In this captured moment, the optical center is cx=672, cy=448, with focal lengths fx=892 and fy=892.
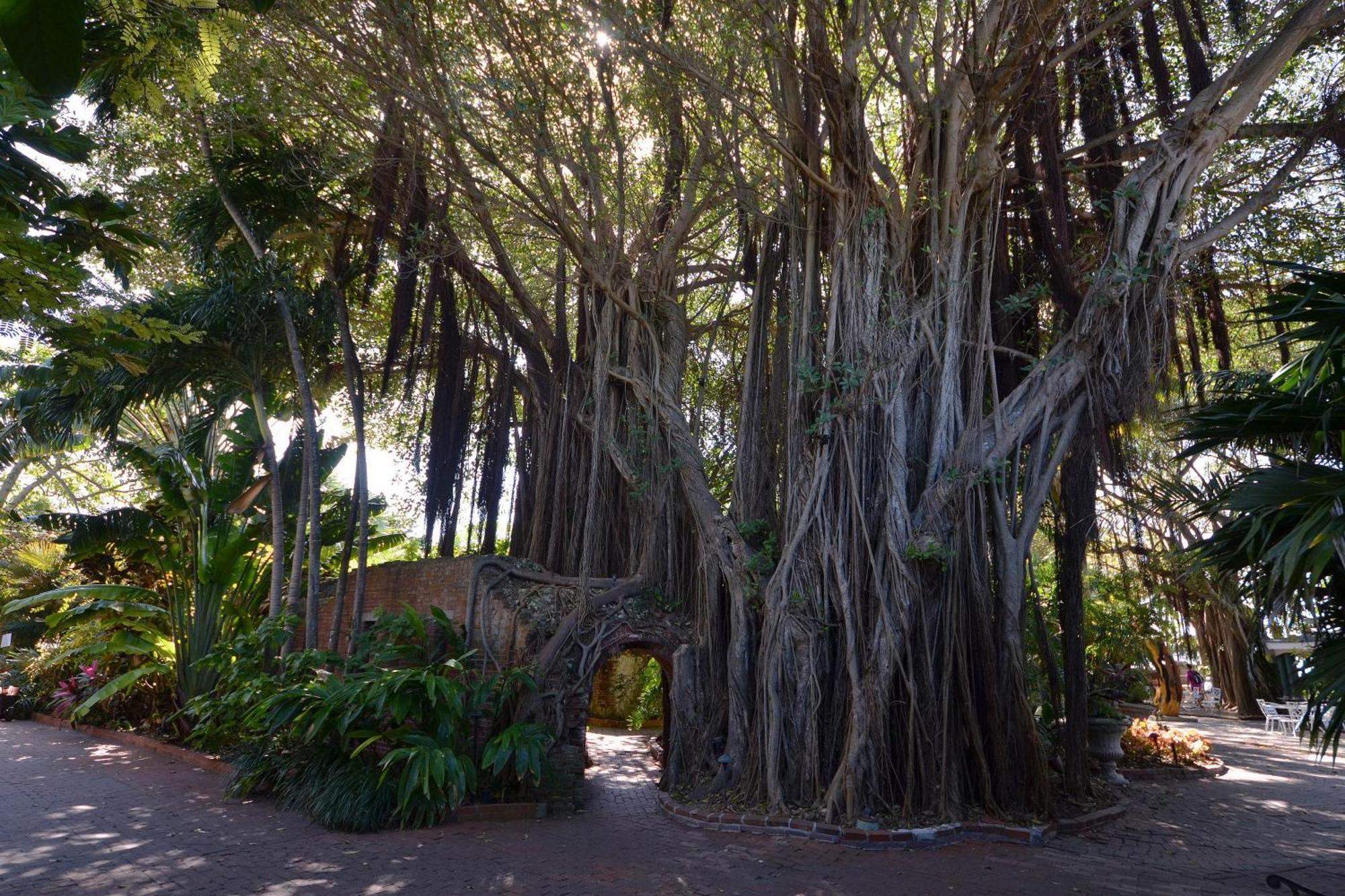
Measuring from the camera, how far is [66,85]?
0.89 m

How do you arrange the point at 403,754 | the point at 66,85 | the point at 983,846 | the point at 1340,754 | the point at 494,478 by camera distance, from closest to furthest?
the point at 66,85
the point at 983,846
the point at 403,754
the point at 494,478
the point at 1340,754

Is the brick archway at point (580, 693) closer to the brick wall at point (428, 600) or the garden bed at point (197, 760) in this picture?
the garden bed at point (197, 760)

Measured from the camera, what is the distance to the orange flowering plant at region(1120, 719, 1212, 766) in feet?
30.0

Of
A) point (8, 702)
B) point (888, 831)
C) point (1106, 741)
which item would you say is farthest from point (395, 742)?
point (8, 702)

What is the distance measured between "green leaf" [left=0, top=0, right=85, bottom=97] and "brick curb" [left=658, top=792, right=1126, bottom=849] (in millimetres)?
5538

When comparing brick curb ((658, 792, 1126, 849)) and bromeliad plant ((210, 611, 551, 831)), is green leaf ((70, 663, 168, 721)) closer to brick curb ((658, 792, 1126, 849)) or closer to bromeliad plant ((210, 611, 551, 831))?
bromeliad plant ((210, 611, 551, 831))

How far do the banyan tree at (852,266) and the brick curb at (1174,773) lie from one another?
261cm

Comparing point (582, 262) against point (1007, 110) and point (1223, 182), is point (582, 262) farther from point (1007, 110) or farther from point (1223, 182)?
point (1223, 182)

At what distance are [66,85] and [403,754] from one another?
18.1 feet

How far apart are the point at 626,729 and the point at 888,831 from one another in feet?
26.4

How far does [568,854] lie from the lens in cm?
518

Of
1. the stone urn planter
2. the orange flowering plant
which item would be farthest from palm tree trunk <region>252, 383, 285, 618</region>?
the orange flowering plant

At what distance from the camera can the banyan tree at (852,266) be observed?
19.9 ft

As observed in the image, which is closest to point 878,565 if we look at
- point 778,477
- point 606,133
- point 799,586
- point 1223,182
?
point 799,586
